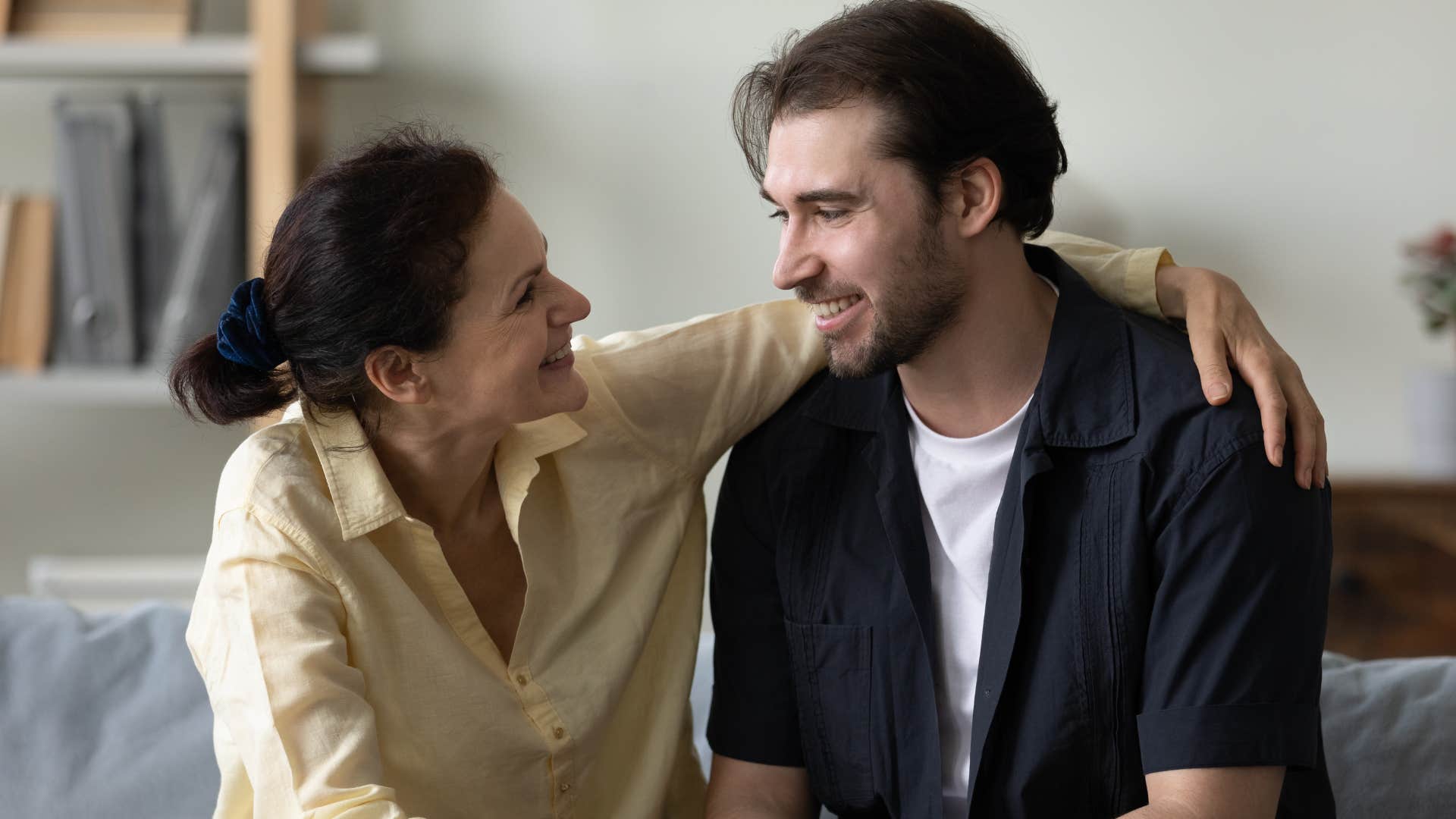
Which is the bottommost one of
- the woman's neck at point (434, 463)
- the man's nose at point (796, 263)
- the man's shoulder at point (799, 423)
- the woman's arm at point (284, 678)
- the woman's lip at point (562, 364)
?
the woman's arm at point (284, 678)

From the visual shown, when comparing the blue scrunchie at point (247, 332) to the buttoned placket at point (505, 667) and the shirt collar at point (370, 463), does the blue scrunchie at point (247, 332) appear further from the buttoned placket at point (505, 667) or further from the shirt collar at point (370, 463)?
→ the buttoned placket at point (505, 667)

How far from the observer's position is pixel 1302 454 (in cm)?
118

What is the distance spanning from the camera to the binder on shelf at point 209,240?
7.74ft

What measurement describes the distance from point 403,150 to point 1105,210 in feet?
5.75

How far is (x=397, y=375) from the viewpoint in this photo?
1.29 metres

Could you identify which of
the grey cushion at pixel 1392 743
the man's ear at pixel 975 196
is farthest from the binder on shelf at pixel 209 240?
the grey cushion at pixel 1392 743

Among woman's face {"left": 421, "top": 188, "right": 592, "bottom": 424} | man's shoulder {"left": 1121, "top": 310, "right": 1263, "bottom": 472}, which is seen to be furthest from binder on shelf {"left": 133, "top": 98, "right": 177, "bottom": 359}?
man's shoulder {"left": 1121, "top": 310, "right": 1263, "bottom": 472}

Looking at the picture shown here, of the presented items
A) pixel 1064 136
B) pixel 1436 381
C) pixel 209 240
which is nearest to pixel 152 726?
pixel 209 240

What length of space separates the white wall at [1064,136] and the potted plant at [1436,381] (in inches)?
5.3

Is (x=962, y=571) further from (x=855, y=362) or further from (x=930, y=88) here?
(x=930, y=88)

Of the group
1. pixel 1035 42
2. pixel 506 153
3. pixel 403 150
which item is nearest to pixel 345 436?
pixel 403 150

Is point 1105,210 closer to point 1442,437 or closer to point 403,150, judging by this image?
point 1442,437

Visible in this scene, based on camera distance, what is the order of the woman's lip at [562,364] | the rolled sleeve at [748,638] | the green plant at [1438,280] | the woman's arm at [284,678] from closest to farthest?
the woman's arm at [284,678] → the woman's lip at [562,364] → the rolled sleeve at [748,638] → the green plant at [1438,280]

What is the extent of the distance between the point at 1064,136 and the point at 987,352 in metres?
1.46
